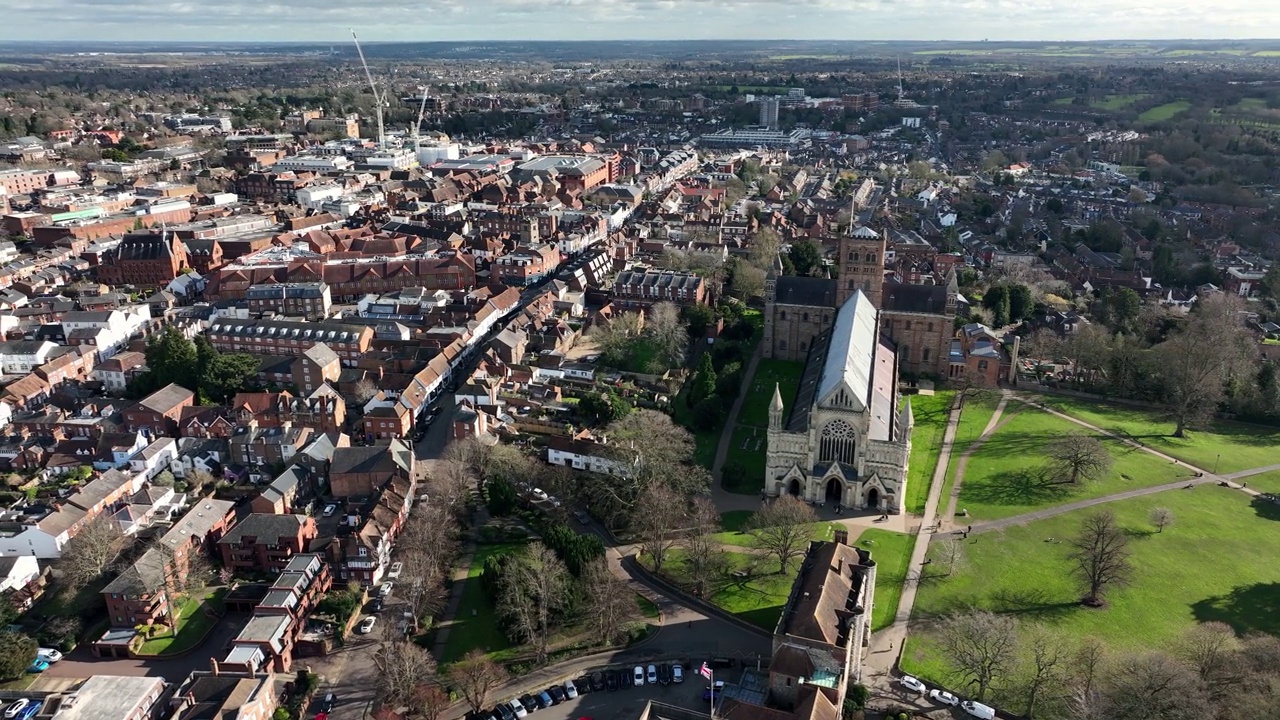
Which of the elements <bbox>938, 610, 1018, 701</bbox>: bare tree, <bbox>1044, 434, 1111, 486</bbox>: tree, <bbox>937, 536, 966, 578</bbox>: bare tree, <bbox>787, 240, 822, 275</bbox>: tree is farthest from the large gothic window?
<bbox>787, 240, 822, 275</bbox>: tree

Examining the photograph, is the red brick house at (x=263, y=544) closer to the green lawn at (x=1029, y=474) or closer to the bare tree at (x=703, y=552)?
the bare tree at (x=703, y=552)

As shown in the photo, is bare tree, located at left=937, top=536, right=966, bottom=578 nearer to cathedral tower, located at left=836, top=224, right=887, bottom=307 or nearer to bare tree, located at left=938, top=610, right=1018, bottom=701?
bare tree, located at left=938, top=610, right=1018, bottom=701

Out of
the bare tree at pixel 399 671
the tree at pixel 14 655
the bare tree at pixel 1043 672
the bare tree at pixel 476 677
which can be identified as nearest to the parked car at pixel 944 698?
the bare tree at pixel 1043 672

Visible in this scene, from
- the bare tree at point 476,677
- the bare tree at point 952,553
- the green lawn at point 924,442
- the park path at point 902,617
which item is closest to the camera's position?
the bare tree at point 476,677

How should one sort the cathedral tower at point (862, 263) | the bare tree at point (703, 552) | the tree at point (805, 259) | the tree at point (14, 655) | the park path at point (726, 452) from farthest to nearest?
1. the tree at point (805, 259)
2. the cathedral tower at point (862, 263)
3. the park path at point (726, 452)
4. the bare tree at point (703, 552)
5. the tree at point (14, 655)

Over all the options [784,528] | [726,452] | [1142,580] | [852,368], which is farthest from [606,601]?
[1142,580]
